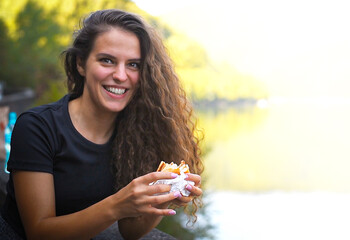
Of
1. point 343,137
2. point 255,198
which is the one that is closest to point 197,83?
point 343,137

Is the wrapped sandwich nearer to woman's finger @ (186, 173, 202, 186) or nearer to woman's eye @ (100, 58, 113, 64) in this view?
woman's finger @ (186, 173, 202, 186)

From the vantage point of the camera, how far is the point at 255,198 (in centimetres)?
2088

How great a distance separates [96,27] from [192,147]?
1.96ft

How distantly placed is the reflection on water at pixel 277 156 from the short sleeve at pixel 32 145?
13627 millimetres

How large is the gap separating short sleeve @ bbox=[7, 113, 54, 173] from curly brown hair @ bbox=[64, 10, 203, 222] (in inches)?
10.9

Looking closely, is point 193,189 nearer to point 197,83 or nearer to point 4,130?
point 4,130

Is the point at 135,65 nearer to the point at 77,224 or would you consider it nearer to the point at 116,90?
the point at 116,90

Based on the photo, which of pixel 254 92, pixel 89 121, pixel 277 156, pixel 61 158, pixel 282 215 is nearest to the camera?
pixel 61 158

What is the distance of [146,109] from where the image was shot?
1.75m

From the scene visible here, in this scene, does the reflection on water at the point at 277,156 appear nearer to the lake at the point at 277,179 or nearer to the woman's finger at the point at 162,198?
the lake at the point at 277,179

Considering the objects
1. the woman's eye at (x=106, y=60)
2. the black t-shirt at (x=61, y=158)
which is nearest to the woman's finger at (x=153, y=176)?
the black t-shirt at (x=61, y=158)

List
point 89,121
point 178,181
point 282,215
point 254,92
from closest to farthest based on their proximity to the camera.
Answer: point 178,181, point 89,121, point 282,215, point 254,92

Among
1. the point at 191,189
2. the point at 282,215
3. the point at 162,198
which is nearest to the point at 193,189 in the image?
the point at 191,189

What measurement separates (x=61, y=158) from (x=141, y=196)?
0.41m
